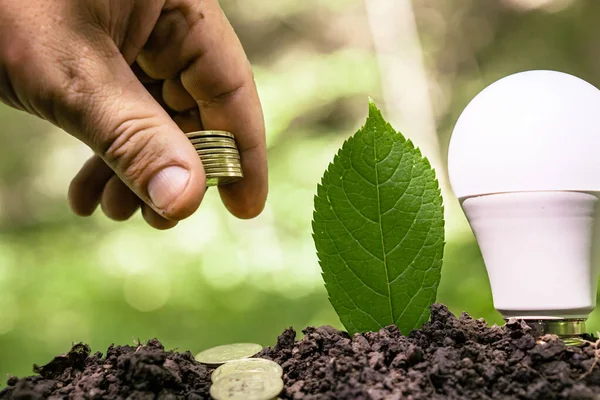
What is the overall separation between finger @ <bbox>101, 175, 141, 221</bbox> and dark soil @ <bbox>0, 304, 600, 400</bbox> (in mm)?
594

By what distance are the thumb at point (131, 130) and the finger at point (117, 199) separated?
0.51 m

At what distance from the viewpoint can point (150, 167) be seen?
2.31ft

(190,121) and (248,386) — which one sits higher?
(190,121)

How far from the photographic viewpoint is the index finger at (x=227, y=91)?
3.46 feet

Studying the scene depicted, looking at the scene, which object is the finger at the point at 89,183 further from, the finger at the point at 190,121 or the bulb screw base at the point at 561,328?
the bulb screw base at the point at 561,328

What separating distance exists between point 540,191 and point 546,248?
0.07 metres

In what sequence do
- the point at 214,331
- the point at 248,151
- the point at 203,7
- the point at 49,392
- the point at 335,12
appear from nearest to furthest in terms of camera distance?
the point at 49,392
the point at 203,7
the point at 248,151
the point at 214,331
the point at 335,12

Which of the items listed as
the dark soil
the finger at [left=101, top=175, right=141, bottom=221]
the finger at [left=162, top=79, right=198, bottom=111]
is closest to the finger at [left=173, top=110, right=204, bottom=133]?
the finger at [left=162, top=79, right=198, bottom=111]

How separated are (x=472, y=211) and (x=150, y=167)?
40cm

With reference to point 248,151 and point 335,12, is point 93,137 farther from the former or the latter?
point 335,12

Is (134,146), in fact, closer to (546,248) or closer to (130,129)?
(130,129)

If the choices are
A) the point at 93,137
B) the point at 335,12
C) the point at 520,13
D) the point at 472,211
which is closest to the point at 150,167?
the point at 93,137

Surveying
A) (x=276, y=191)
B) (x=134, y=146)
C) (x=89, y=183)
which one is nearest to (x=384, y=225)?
(x=134, y=146)

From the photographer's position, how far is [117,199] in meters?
1.23
